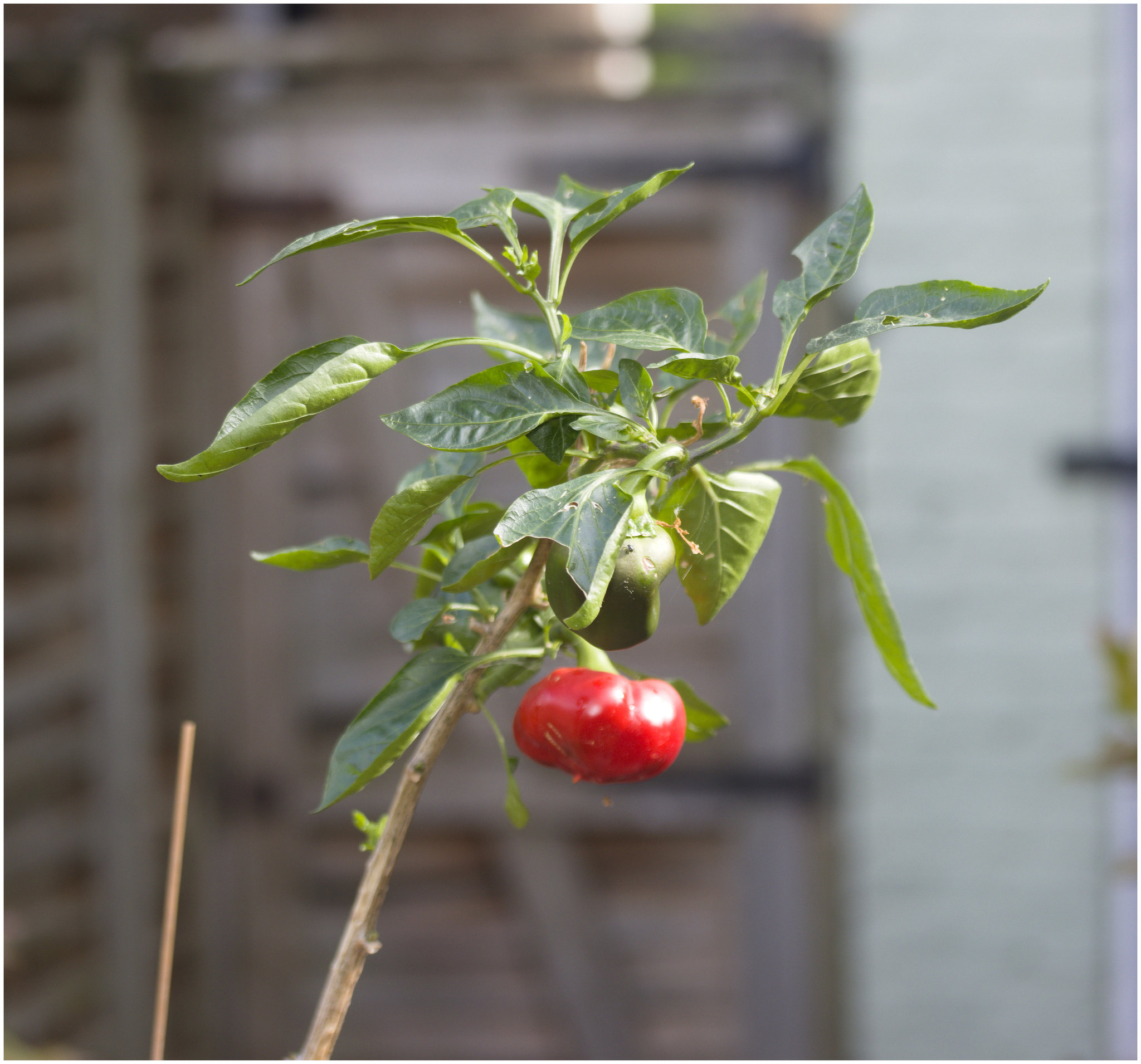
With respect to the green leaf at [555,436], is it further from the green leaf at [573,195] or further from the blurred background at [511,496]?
the blurred background at [511,496]

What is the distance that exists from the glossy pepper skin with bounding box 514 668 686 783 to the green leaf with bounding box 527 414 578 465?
79 mm

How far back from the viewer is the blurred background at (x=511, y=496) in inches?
68.6

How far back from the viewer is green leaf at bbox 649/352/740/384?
322 millimetres

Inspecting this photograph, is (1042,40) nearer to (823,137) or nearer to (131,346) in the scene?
(823,137)

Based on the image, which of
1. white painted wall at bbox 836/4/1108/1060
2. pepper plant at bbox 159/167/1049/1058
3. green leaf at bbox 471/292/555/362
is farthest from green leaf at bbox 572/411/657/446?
white painted wall at bbox 836/4/1108/1060

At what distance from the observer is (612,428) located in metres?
0.32

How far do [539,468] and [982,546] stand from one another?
62.9 inches

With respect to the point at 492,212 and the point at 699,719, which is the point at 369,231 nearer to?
the point at 492,212

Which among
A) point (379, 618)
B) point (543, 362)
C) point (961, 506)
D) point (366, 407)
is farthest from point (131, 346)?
point (543, 362)

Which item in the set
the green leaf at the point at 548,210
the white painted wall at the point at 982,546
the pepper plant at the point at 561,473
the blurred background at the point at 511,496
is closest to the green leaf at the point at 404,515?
the pepper plant at the point at 561,473

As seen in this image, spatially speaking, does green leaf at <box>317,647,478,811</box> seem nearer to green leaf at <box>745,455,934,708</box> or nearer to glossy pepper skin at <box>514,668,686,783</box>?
glossy pepper skin at <box>514,668,686,783</box>

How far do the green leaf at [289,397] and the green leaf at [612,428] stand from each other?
0.05 meters

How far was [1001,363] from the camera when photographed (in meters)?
1.77

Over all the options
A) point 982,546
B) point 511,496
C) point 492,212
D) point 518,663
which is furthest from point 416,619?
point 982,546
